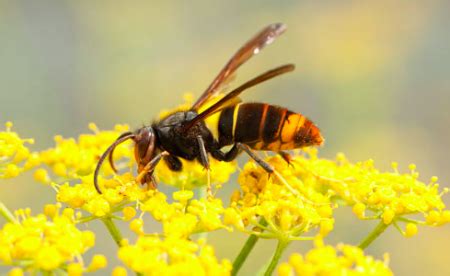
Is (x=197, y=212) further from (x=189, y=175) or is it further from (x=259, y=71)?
(x=259, y=71)

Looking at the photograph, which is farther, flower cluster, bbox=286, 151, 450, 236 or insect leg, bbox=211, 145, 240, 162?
insect leg, bbox=211, 145, 240, 162

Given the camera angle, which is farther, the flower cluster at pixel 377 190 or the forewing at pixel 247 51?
the forewing at pixel 247 51

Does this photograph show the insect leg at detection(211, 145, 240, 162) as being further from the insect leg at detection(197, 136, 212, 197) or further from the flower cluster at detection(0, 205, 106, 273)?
the flower cluster at detection(0, 205, 106, 273)

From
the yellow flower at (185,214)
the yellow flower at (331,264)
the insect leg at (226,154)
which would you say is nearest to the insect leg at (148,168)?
the yellow flower at (185,214)

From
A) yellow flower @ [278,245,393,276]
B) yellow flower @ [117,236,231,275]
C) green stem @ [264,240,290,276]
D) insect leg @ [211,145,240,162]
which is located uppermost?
insect leg @ [211,145,240,162]

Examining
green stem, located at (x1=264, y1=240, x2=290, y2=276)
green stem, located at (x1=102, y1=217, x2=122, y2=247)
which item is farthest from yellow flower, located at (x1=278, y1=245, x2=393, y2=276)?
green stem, located at (x1=102, y1=217, x2=122, y2=247)

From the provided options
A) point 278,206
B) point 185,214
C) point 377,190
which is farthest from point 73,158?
point 377,190

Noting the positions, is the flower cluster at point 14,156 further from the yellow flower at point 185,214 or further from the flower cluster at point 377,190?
the flower cluster at point 377,190
